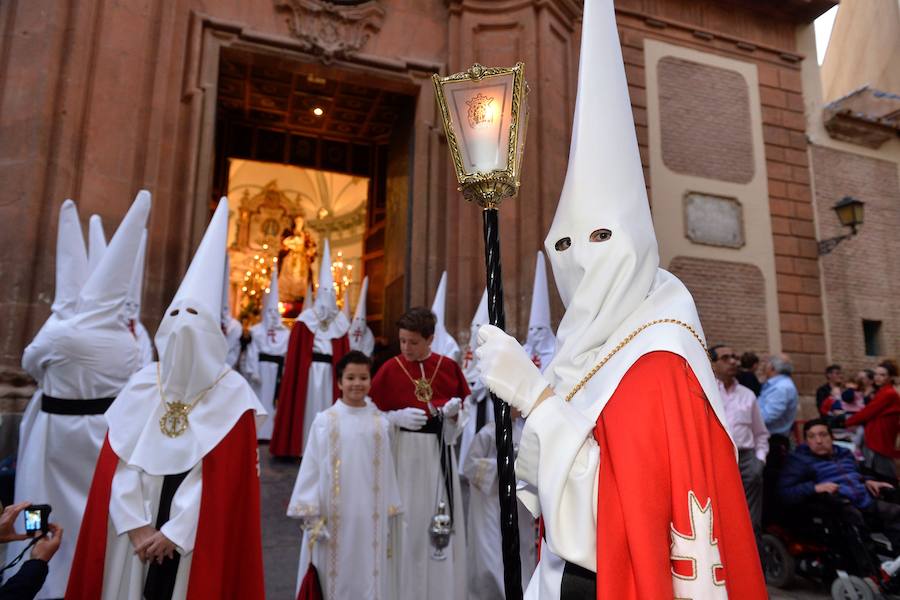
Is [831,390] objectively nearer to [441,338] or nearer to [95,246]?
[441,338]

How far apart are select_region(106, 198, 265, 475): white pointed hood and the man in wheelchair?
167 inches

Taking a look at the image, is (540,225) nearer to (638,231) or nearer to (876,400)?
(876,400)

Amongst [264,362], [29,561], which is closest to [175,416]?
[29,561]

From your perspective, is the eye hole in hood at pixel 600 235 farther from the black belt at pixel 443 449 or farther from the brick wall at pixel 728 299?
the brick wall at pixel 728 299

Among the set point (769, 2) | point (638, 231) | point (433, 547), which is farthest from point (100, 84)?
point (769, 2)

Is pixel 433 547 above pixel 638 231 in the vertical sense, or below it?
below

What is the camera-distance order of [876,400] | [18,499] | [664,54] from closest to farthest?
1. [18,499]
2. [876,400]
3. [664,54]

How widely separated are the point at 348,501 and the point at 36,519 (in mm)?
1681

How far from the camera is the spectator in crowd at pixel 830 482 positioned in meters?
4.78

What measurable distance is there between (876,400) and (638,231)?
6.09 meters

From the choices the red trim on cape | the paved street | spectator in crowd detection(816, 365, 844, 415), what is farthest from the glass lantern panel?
spectator in crowd detection(816, 365, 844, 415)

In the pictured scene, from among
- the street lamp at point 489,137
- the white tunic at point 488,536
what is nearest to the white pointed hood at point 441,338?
the white tunic at point 488,536

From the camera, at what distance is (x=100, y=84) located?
288 inches

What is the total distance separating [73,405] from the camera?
4.10 metres
